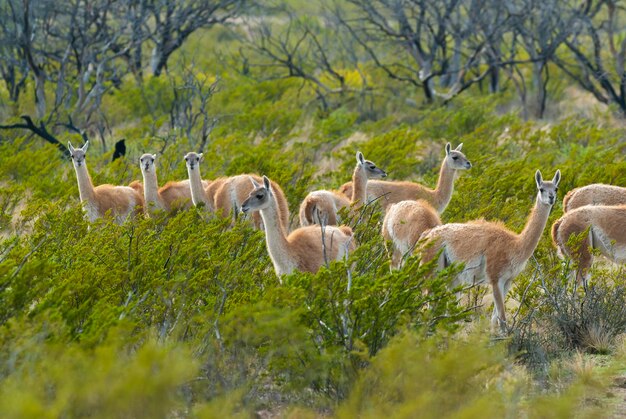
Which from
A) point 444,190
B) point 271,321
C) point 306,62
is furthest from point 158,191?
point 306,62

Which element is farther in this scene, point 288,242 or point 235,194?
point 235,194

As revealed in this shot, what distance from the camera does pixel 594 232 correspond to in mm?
8531

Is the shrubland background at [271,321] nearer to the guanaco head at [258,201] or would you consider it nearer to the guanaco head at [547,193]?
the guanaco head at [258,201]

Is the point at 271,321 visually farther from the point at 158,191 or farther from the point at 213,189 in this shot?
the point at 158,191

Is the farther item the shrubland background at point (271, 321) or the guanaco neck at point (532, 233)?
the guanaco neck at point (532, 233)

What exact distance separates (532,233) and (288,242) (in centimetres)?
198

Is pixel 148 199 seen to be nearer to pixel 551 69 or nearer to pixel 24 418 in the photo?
pixel 24 418

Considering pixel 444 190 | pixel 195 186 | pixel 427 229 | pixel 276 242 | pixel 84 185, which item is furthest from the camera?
pixel 444 190

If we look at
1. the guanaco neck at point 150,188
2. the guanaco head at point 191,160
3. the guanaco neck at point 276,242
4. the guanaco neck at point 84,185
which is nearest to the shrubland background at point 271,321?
the guanaco neck at point 276,242

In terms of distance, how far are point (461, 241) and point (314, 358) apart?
110 inches

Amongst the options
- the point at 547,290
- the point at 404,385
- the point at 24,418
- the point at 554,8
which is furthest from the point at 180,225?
the point at 554,8

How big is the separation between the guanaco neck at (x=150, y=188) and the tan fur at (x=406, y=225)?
11.5 ft

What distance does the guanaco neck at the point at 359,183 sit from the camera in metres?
11.2

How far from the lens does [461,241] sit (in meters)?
7.78
